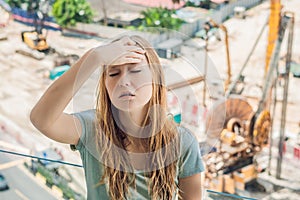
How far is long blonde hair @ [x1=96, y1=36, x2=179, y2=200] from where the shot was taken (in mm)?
438

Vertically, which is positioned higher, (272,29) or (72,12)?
(72,12)

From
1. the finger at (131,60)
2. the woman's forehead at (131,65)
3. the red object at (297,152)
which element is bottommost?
the red object at (297,152)

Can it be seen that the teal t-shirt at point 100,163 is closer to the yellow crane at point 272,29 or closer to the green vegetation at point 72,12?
the yellow crane at point 272,29

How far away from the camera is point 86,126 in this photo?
0.45 meters

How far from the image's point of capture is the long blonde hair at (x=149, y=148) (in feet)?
1.44

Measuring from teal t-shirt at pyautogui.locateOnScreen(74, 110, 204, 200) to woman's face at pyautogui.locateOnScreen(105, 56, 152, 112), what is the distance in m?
0.03

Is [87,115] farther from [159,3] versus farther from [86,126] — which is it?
[159,3]

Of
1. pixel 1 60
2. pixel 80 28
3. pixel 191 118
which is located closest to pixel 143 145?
pixel 191 118

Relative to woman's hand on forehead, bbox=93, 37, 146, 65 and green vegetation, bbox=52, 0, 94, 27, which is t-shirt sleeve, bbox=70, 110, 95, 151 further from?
green vegetation, bbox=52, 0, 94, 27

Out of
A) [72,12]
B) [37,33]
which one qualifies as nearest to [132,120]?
[37,33]

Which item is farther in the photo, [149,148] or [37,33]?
[37,33]

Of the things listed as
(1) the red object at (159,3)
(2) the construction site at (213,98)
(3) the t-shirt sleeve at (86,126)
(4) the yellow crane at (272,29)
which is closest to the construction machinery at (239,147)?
(2) the construction site at (213,98)

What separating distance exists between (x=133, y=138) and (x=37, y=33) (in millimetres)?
6333

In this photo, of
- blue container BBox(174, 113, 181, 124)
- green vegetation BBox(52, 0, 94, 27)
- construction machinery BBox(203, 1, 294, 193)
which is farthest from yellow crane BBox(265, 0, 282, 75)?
blue container BBox(174, 113, 181, 124)
